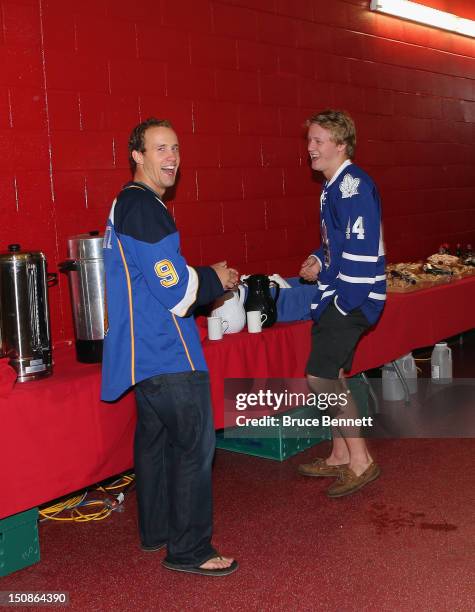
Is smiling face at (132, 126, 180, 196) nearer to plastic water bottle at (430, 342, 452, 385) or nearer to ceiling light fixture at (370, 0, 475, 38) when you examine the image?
plastic water bottle at (430, 342, 452, 385)

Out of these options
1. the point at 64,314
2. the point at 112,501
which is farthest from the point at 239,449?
the point at 64,314

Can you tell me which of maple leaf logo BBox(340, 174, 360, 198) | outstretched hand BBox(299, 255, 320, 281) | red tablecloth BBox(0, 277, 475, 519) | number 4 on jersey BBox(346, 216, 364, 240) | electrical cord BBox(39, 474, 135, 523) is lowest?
electrical cord BBox(39, 474, 135, 523)

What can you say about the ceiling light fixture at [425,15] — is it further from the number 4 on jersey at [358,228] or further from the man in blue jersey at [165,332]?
the man in blue jersey at [165,332]

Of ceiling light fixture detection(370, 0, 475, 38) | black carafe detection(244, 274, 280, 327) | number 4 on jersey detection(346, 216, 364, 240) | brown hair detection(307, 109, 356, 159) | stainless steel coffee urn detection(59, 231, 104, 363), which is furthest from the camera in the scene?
ceiling light fixture detection(370, 0, 475, 38)

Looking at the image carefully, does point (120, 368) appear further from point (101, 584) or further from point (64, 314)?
point (64, 314)

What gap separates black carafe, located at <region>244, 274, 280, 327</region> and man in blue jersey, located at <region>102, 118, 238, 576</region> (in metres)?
1.20

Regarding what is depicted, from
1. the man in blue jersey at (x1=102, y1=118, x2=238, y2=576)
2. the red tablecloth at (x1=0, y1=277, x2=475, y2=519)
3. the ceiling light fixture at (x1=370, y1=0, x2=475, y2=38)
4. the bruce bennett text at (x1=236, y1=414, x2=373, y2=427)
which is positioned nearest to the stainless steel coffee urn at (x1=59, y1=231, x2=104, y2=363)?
the red tablecloth at (x1=0, y1=277, x2=475, y2=519)

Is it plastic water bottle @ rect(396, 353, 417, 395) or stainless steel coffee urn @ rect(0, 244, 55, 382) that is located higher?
stainless steel coffee urn @ rect(0, 244, 55, 382)

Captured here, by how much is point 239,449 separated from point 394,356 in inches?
44.3

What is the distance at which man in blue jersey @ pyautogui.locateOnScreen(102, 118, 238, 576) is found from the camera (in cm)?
257

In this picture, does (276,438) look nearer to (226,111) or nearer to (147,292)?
(147,292)

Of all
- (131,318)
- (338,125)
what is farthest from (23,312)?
(338,125)

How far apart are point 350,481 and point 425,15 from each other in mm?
4202

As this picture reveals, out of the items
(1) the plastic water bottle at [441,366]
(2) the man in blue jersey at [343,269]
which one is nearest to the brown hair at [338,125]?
(2) the man in blue jersey at [343,269]
